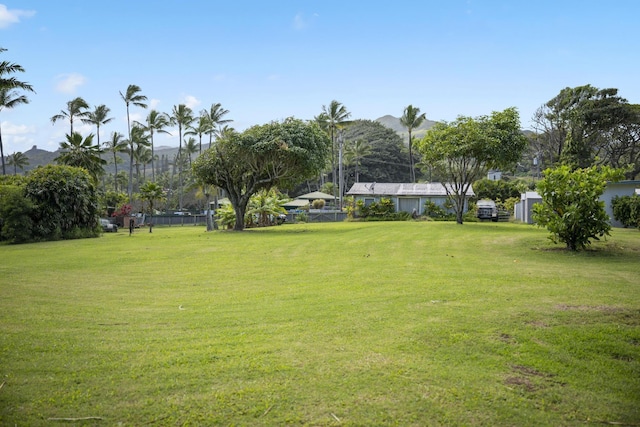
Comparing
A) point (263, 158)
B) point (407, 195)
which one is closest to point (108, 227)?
point (263, 158)

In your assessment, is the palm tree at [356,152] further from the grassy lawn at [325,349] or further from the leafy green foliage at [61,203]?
the grassy lawn at [325,349]

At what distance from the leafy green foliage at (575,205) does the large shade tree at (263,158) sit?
52.7 ft

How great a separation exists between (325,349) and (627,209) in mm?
28841

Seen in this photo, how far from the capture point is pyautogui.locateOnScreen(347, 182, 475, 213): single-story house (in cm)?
5094

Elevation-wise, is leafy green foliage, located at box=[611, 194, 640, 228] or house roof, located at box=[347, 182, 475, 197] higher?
house roof, located at box=[347, 182, 475, 197]

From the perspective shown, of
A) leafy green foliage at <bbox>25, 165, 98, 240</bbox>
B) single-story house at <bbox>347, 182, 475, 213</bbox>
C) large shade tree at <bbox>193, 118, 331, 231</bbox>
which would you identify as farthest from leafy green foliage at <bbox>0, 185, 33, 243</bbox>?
single-story house at <bbox>347, 182, 475, 213</bbox>

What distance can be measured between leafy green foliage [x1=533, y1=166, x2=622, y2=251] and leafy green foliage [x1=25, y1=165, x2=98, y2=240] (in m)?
24.9

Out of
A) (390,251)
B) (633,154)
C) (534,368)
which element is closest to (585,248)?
(390,251)

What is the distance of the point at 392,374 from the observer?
15.8 ft

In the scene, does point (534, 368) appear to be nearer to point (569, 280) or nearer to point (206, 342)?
point (206, 342)

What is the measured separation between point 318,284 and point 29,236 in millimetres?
22205

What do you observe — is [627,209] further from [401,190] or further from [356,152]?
[356,152]

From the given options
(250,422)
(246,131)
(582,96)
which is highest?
(582,96)

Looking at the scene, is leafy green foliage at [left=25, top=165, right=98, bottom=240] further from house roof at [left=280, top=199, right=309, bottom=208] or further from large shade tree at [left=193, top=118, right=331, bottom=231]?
house roof at [left=280, top=199, right=309, bottom=208]
